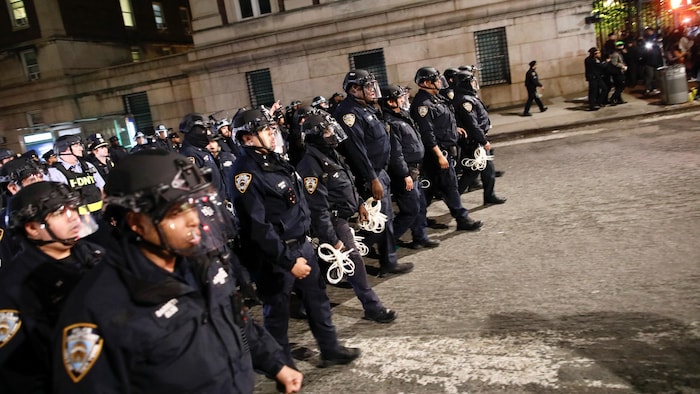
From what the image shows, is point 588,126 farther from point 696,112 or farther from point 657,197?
point 657,197

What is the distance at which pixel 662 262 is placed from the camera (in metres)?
4.96

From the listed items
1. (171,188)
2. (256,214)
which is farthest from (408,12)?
(171,188)

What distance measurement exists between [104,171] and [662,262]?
811 cm

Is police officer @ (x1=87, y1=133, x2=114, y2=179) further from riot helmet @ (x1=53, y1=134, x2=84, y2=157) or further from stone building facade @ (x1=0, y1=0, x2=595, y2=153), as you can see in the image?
stone building facade @ (x1=0, y1=0, x2=595, y2=153)

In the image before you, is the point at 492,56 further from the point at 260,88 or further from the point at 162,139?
the point at 162,139

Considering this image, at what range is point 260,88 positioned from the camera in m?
21.0

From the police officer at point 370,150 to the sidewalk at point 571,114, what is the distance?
950 cm

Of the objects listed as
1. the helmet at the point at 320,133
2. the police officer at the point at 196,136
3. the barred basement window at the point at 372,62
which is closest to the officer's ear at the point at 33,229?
the helmet at the point at 320,133

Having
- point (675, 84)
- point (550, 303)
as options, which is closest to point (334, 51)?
point (675, 84)

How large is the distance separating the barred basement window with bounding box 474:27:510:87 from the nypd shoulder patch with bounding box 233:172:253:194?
1659cm

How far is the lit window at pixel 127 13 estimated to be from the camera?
3036 centimetres

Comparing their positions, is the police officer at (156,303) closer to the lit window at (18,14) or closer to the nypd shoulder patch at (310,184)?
the nypd shoulder patch at (310,184)

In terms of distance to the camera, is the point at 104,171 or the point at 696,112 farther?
the point at 696,112

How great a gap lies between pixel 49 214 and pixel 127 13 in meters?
32.2
